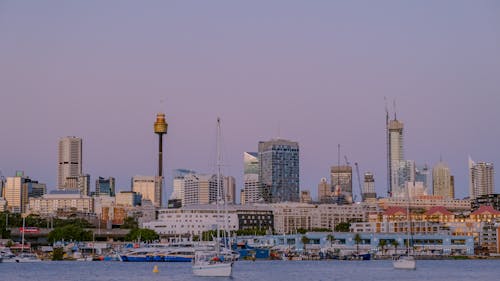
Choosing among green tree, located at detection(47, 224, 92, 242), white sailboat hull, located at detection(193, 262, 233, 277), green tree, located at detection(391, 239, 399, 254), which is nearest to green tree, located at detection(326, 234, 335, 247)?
green tree, located at detection(391, 239, 399, 254)

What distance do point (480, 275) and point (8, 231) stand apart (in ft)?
388

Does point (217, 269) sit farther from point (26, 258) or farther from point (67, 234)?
point (67, 234)

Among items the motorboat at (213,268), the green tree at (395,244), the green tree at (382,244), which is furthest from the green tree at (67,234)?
the motorboat at (213,268)

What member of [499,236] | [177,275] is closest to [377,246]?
[499,236]

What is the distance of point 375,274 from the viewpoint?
101 m

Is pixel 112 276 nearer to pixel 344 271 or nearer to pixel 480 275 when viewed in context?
pixel 344 271

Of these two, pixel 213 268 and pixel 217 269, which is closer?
pixel 217 269

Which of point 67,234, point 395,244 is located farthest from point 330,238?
point 67,234

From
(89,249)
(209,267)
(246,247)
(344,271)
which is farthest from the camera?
(89,249)

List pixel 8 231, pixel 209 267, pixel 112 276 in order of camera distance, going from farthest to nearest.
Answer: pixel 8 231 < pixel 112 276 < pixel 209 267

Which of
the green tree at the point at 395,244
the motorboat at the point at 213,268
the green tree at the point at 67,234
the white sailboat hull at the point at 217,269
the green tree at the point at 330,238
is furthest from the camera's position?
the green tree at the point at 67,234

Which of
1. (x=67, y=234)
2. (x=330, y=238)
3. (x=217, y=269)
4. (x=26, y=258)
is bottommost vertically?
(x=26, y=258)

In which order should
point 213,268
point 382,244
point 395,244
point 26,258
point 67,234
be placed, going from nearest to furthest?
point 213,268
point 26,258
point 382,244
point 395,244
point 67,234

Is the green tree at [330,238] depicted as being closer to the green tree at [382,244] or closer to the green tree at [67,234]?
the green tree at [382,244]
